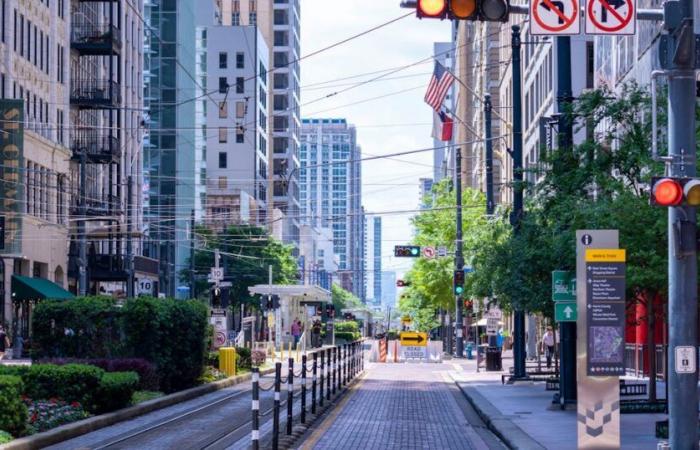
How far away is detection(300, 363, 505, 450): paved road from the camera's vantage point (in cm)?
2042

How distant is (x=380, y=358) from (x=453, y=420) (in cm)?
3997

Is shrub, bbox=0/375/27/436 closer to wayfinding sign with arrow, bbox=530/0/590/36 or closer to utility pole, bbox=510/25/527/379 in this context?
wayfinding sign with arrow, bbox=530/0/590/36

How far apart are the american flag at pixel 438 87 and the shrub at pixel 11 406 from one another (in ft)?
121

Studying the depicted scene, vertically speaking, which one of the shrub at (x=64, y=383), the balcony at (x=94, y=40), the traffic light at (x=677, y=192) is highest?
the balcony at (x=94, y=40)

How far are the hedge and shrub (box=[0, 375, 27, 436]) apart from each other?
11.2m

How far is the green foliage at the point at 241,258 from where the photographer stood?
346 feet

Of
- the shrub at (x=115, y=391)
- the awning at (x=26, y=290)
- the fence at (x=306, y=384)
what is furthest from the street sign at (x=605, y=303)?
the awning at (x=26, y=290)

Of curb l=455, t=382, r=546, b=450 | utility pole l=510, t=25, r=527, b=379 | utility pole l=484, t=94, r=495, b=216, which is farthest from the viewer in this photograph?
utility pole l=484, t=94, r=495, b=216

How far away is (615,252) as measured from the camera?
1614 cm

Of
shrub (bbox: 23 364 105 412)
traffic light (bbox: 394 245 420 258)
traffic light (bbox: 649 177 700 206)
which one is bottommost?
shrub (bbox: 23 364 105 412)

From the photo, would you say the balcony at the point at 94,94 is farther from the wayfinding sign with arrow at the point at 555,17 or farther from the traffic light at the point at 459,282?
the wayfinding sign with arrow at the point at 555,17

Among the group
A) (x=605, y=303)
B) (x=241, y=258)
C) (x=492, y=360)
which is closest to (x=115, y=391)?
(x=605, y=303)

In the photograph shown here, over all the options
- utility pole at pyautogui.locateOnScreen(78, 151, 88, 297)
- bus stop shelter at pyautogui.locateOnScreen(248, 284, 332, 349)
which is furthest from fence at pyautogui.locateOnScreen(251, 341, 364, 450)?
bus stop shelter at pyautogui.locateOnScreen(248, 284, 332, 349)

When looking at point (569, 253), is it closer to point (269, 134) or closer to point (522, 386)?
point (522, 386)
